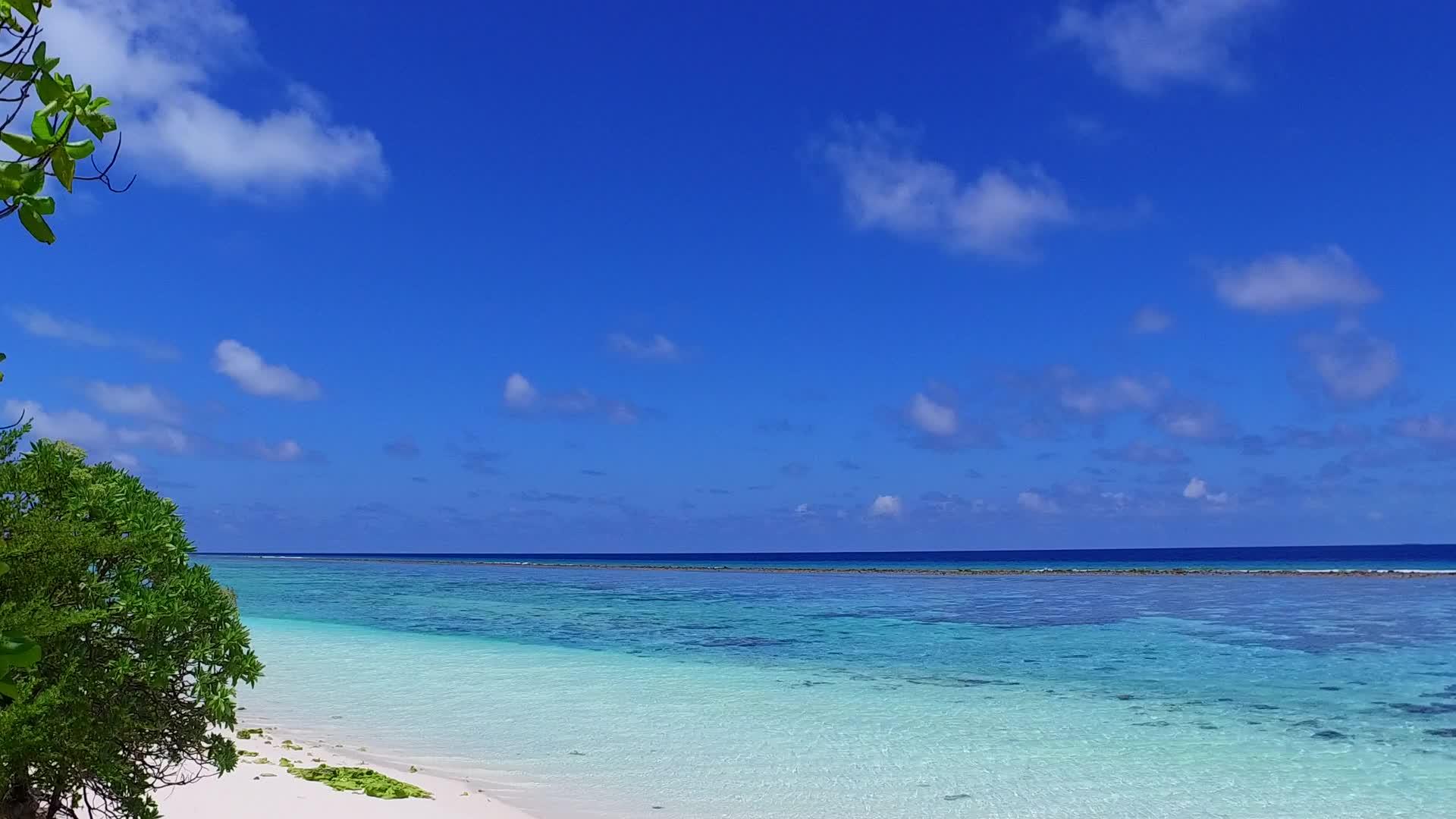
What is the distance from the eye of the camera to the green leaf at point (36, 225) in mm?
1636

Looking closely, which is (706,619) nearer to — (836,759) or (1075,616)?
(1075,616)

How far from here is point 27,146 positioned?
1.67 m

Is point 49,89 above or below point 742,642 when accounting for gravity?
above

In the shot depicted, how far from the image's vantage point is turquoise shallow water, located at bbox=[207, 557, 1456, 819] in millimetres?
9789

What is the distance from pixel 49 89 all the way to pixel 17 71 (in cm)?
9

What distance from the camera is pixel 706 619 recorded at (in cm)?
3120

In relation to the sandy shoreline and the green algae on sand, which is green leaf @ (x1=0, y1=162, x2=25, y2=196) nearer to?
the sandy shoreline

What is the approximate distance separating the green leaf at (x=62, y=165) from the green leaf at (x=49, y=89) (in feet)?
0.39

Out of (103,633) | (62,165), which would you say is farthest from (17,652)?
(103,633)

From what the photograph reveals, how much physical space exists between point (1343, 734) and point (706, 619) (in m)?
20.9

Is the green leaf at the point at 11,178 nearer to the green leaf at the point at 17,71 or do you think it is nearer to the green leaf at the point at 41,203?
the green leaf at the point at 41,203

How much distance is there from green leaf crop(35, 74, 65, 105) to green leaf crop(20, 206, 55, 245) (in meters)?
0.26

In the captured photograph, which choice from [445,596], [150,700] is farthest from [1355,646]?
[445,596]

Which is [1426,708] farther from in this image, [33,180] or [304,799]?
[33,180]
